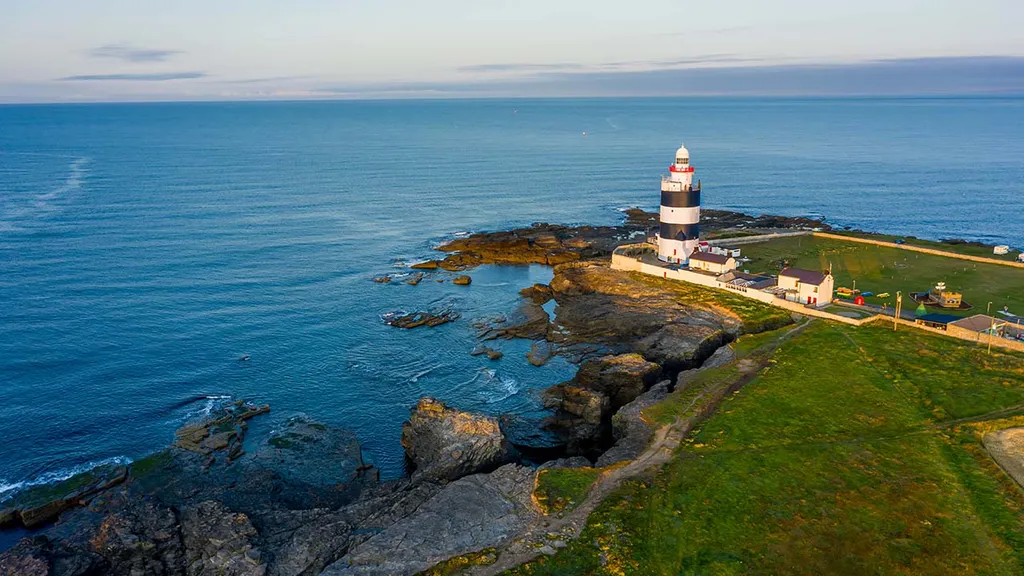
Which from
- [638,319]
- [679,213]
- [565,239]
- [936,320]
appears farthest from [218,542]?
[565,239]

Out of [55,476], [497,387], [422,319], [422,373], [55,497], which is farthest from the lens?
[422,319]

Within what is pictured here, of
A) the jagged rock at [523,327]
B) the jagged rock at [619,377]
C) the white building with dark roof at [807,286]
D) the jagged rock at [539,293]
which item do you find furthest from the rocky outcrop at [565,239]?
the jagged rock at [619,377]

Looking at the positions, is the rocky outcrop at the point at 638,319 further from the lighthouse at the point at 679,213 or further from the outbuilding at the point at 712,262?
the lighthouse at the point at 679,213

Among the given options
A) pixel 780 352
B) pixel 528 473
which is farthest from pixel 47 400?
pixel 780 352

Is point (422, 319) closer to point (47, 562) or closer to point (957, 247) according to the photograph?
point (47, 562)

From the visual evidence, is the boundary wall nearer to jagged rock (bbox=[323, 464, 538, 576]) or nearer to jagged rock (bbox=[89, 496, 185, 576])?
jagged rock (bbox=[323, 464, 538, 576])

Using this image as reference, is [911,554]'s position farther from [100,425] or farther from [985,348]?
[100,425]
